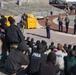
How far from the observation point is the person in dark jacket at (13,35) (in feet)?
30.9

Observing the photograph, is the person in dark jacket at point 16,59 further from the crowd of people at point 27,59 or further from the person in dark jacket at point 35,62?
the person in dark jacket at point 35,62

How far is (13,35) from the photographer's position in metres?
9.48

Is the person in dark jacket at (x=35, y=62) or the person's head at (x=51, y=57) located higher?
the person's head at (x=51, y=57)

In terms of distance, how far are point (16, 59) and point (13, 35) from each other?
4.11 ft

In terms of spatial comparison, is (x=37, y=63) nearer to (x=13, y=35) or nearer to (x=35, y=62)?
(x=35, y=62)

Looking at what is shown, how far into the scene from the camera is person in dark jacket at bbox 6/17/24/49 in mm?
9420

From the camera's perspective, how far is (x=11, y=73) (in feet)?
28.7

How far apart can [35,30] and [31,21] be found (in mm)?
1268

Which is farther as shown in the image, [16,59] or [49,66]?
[16,59]

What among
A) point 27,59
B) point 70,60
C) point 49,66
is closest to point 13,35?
point 27,59

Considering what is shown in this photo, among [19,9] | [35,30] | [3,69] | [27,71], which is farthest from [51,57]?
[19,9]

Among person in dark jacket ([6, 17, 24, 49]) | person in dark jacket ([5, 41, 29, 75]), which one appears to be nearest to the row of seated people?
person in dark jacket ([5, 41, 29, 75])

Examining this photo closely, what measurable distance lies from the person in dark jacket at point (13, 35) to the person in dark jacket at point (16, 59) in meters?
0.88

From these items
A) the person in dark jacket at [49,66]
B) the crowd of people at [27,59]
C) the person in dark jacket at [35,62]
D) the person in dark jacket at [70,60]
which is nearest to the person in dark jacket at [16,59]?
the crowd of people at [27,59]
